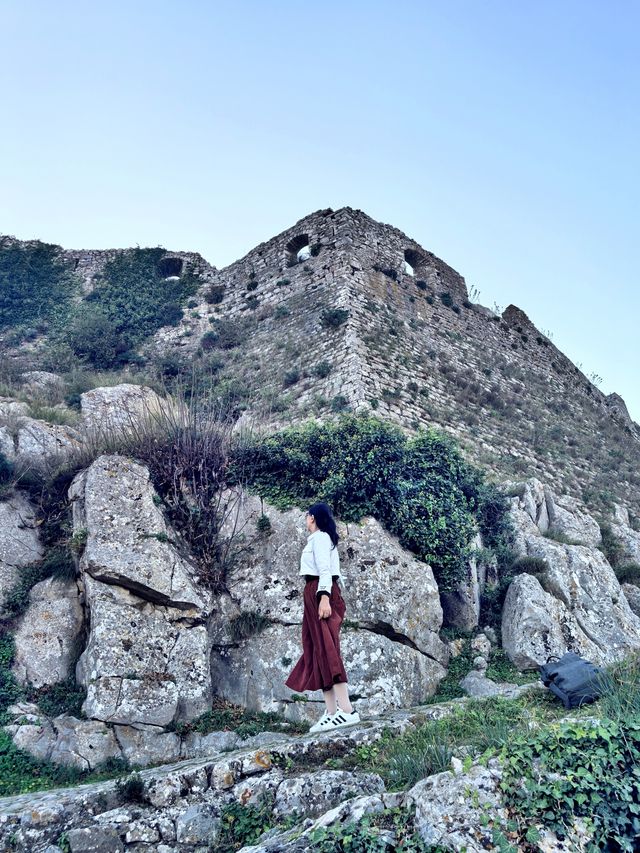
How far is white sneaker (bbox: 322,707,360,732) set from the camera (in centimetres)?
570

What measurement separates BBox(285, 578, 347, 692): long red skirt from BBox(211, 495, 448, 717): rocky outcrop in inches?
63.2

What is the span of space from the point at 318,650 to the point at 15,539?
4.82m

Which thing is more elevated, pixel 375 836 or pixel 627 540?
pixel 627 540

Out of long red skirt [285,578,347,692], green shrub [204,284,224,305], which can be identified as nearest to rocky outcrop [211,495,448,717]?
long red skirt [285,578,347,692]

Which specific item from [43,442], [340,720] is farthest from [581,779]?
[43,442]

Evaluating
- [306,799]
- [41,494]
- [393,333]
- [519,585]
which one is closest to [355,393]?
[393,333]

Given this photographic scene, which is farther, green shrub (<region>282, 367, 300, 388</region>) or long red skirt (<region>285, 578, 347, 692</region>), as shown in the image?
green shrub (<region>282, 367, 300, 388</region>)

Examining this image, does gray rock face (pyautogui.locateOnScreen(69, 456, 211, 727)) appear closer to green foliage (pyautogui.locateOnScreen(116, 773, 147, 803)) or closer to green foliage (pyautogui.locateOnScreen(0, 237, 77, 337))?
green foliage (pyautogui.locateOnScreen(116, 773, 147, 803))

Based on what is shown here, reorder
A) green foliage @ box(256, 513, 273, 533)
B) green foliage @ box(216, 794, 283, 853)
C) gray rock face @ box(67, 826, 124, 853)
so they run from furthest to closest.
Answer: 1. green foliage @ box(256, 513, 273, 533)
2. green foliage @ box(216, 794, 283, 853)
3. gray rock face @ box(67, 826, 124, 853)

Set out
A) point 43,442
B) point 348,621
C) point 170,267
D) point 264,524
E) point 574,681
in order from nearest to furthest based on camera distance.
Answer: point 574,681
point 348,621
point 264,524
point 43,442
point 170,267

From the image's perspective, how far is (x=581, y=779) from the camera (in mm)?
3719

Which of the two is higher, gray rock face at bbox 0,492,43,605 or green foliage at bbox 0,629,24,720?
gray rock face at bbox 0,492,43,605

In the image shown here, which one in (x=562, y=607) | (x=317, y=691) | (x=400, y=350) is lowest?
(x=317, y=691)

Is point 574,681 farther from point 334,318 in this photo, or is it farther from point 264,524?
point 334,318
